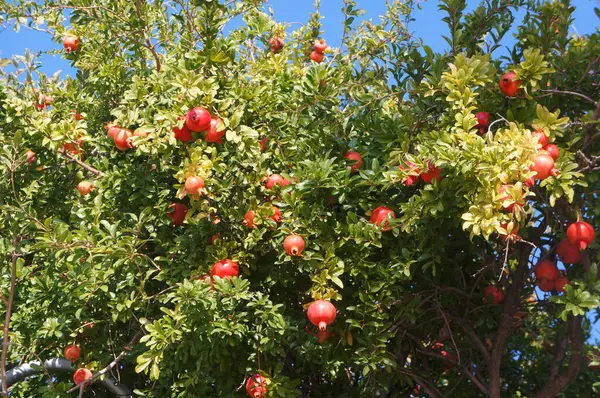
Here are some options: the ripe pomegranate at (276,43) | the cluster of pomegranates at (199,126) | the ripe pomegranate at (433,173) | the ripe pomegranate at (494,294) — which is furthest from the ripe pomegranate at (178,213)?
the ripe pomegranate at (276,43)

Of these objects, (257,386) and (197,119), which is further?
(257,386)

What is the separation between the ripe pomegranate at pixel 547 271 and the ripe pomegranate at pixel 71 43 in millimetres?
3742

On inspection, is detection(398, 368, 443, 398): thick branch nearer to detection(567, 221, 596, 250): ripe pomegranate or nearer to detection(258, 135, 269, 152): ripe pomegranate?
detection(567, 221, 596, 250): ripe pomegranate

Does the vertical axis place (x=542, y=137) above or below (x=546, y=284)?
above

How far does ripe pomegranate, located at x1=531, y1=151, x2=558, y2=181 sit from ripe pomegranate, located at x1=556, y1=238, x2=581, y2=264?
1.93 feet

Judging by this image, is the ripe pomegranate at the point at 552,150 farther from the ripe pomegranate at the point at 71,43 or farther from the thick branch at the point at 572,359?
the ripe pomegranate at the point at 71,43

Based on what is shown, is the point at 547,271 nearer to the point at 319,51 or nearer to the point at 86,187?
the point at 86,187

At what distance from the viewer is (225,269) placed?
4.05 meters

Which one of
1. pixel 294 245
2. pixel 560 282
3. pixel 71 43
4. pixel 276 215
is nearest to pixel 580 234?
pixel 560 282

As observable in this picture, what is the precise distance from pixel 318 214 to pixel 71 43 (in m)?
2.87

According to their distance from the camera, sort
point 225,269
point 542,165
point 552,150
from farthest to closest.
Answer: point 225,269 < point 552,150 < point 542,165

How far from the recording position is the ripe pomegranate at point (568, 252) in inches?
155

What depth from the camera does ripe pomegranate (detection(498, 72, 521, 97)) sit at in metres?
3.86

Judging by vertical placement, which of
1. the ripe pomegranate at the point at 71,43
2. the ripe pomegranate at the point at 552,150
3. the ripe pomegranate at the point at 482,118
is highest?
the ripe pomegranate at the point at 71,43
